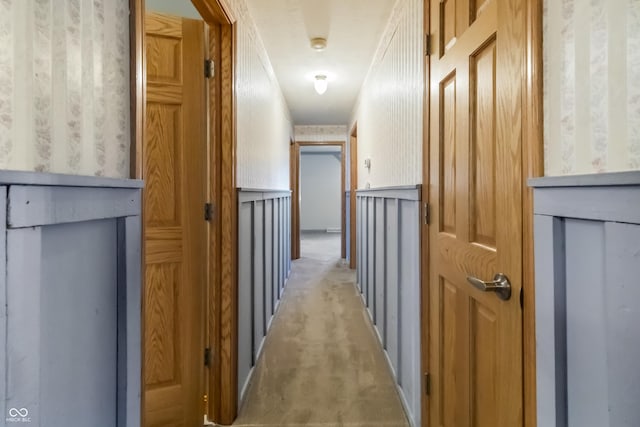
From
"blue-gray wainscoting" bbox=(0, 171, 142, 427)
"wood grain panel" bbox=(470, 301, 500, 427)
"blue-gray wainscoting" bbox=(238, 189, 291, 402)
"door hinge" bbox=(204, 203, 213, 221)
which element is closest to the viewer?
"blue-gray wainscoting" bbox=(0, 171, 142, 427)

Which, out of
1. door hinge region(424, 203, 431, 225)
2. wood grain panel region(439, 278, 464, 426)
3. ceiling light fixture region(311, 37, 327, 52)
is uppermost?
ceiling light fixture region(311, 37, 327, 52)

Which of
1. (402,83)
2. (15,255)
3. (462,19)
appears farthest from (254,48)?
(15,255)

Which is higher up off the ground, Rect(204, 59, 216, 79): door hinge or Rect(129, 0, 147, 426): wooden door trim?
Rect(204, 59, 216, 79): door hinge

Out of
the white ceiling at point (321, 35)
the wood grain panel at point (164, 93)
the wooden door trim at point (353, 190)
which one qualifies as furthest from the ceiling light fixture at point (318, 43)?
the wooden door trim at point (353, 190)

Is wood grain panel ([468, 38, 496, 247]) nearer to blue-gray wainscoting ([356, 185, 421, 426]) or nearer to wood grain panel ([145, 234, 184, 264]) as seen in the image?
→ blue-gray wainscoting ([356, 185, 421, 426])

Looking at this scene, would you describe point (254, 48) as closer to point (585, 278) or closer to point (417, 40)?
point (417, 40)

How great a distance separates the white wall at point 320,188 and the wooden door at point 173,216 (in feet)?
29.0

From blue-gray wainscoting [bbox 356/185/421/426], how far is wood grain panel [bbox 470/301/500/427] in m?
0.52

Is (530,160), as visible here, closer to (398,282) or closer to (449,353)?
(449,353)

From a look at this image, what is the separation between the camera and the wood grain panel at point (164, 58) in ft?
5.64

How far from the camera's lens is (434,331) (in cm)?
154

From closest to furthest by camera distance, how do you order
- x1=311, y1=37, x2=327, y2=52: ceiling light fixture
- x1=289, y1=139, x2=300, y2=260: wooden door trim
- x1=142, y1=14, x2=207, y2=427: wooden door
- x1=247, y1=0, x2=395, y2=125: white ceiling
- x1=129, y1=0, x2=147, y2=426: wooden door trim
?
x1=129, y1=0, x2=147, y2=426: wooden door trim → x1=142, y1=14, x2=207, y2=427: wooden door → x1=247, y1=0, x2=395, y2=125: white ceiling → x1=311, y1=37, x2=327, y2=52: ceiling light fixture → x1=289, y1=139, x2=300, y2=260: wooden door trim

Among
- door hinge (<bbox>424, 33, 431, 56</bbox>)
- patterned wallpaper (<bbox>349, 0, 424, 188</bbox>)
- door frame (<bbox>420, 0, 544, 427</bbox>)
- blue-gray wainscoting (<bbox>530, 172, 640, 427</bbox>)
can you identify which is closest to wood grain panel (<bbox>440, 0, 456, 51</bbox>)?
door hinge (<bbox>424, 33, 431, 56</bbox>)

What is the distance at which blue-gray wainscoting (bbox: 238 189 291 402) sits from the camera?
81.0 inches
